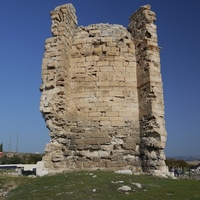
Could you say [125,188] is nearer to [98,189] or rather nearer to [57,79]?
[98,189]

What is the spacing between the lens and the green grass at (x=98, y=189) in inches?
228

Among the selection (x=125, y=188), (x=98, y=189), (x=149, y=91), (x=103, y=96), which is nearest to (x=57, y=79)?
(x=103, y=96)

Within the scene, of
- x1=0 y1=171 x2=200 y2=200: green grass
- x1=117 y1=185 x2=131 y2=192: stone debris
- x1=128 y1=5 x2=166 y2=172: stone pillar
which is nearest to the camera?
x1=0 y1=171 x2=200 y2=200: green grass

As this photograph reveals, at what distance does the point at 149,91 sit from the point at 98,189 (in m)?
4.82

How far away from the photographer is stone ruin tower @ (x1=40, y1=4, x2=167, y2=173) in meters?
9.76

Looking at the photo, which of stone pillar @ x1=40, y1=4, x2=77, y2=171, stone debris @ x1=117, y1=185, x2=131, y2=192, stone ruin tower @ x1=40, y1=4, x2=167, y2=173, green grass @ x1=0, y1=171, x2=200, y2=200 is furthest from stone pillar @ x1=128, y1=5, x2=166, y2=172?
stone debris @ x1=117, y1=185, x2=131, y2=192

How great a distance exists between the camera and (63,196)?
5816mm

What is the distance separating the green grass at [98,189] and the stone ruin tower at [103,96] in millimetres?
2061

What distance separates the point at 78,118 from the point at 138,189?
4.62 metres

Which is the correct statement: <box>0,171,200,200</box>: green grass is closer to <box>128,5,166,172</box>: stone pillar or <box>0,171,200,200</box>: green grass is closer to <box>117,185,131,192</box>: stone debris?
<box>117,185,131,192</box>: stone debris

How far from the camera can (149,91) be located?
1002 centimetres

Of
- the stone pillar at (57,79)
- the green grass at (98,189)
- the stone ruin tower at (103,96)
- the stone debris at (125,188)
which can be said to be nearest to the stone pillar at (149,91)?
the stone ruin tower at (103,96)

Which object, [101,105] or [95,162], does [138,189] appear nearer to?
[95,162]

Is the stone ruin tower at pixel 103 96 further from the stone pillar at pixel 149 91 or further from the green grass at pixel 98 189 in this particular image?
Answer: the green grass at pixel 98 189
